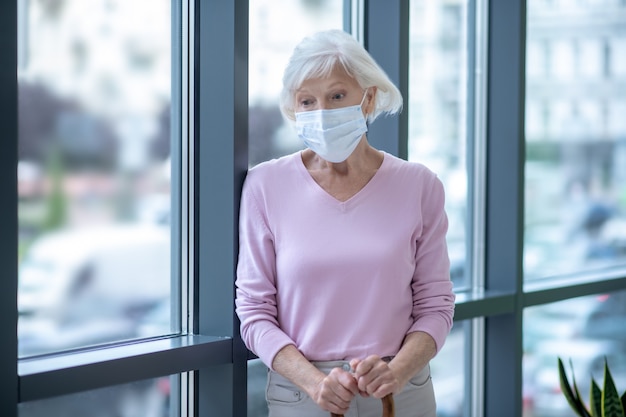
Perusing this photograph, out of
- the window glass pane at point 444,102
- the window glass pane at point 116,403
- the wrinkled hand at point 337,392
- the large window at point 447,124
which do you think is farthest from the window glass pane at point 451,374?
the wrinkled hand at point 337,392

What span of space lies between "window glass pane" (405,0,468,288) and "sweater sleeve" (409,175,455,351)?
3.07 feet

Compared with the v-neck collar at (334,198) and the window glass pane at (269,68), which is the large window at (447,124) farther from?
the v-neck collar at (334,198)

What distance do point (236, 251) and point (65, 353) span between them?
505mm

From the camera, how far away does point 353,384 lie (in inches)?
74.1

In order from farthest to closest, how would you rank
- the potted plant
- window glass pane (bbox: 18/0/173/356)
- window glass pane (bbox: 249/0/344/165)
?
1. the potted plant
2. window glass pane (bbox: 249/0/344/165)
3. window glass pane (bbox: 18/0/173/356)

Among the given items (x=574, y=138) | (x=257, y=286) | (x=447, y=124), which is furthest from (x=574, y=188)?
(x=257, y=286)

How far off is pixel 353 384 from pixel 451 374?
1.57 meters

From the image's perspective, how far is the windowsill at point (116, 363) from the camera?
1.85 metres

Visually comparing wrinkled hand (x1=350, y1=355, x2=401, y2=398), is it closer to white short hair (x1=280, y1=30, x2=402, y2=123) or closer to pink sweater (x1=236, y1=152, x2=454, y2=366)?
pink sweater (x1=236, y1=152, x2=454, y2=366)

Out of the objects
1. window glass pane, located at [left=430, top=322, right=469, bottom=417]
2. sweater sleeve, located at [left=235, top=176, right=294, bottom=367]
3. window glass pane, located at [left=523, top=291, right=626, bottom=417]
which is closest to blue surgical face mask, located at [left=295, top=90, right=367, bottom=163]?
sweater sleeve, located at [left=235, top=176, right=294, bottom=367]

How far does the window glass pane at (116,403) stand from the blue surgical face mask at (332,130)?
80cm

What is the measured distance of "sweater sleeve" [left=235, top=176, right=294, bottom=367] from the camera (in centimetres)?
202

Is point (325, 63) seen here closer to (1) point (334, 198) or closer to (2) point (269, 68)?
(1) point (334, 198)

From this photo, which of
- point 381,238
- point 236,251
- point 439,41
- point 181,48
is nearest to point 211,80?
point 181,48
